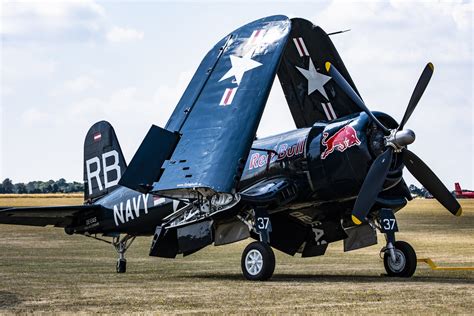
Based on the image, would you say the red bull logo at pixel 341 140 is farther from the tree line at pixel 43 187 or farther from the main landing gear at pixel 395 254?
the tree line at pixel 43 187

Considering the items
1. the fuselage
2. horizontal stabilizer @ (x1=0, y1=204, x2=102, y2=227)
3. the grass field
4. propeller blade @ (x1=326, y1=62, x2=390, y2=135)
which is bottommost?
the grass field

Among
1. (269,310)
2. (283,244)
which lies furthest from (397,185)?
(269,310)

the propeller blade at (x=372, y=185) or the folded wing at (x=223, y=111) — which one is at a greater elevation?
the folded wing at (x=223, y=111)

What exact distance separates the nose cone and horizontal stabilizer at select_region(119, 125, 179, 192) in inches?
169

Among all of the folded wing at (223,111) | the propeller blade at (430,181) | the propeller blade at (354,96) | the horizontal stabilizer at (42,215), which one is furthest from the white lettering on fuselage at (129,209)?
the propeller blade at (430,181)

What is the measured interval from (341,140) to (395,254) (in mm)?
2602

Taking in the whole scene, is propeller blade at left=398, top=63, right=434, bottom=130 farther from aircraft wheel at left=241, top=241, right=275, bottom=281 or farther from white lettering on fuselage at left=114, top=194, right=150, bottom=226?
white lettering on fuselage at left=114, top=194, right=150, bottom=226

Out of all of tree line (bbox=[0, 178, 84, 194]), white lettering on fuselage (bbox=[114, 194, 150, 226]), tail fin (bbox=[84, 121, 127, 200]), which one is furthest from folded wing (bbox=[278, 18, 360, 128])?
tree line (bbox=[0, 178, 84, 194])

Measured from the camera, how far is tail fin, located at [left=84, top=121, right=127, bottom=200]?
78.9 ft

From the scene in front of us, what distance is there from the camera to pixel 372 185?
17.7 metres

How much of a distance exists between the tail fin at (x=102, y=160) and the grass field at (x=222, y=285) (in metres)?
2.05

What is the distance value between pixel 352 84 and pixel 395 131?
139 inches

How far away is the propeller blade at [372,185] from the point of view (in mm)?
17641

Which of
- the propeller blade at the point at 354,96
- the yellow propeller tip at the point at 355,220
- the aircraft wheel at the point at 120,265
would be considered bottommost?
the aircraft wheel at the point at 120,265
